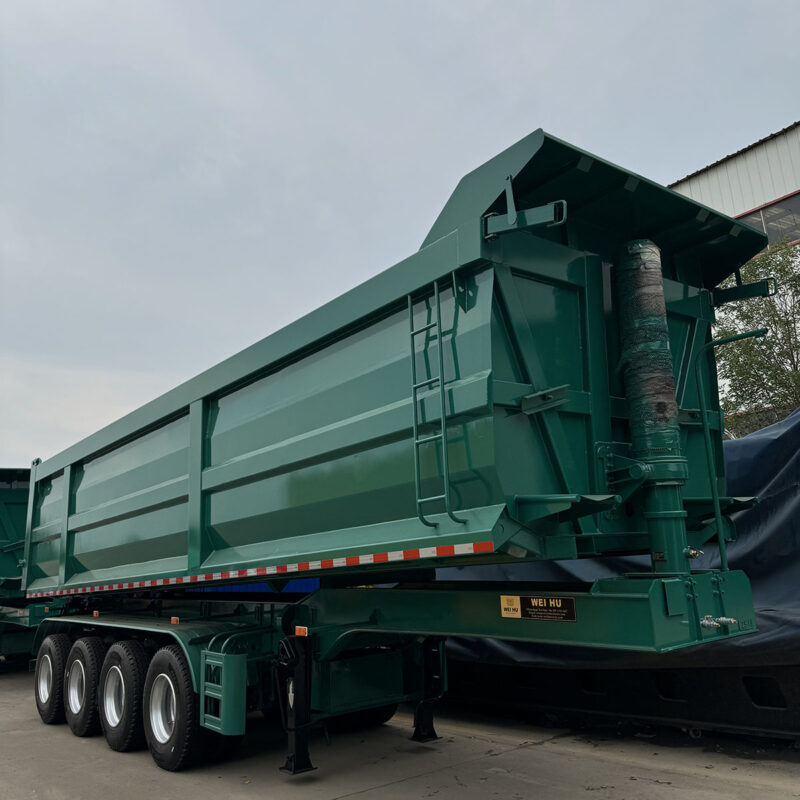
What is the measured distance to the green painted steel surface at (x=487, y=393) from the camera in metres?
3.78

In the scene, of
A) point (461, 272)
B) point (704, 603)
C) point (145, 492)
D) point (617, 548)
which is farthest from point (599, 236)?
point (145, 492)

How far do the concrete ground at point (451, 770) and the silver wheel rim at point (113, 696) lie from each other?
291mm

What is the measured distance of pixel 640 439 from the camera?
400cm

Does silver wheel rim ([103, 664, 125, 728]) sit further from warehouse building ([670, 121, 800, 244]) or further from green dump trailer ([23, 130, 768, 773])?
warehouse building ([670, 121, 800, 244])

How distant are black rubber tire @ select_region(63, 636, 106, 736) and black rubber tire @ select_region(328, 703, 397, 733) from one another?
2.30 meters

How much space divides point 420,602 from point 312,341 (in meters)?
1.88

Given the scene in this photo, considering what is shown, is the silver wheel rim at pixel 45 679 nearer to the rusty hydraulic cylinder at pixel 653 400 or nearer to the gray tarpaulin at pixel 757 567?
the gray tarpaulin at pixel 757 567

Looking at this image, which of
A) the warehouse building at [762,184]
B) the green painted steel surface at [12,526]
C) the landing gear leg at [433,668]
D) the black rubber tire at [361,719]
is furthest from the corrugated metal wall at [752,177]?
the landing gear leg at [433,668]

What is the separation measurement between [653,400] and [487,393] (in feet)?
3.10

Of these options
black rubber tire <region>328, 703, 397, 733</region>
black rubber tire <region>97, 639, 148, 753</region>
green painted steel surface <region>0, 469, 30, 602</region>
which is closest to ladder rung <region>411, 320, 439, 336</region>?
black rubber tire <region>328, 703, 397, 733</region>

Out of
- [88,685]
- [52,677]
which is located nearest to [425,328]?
[88,685]

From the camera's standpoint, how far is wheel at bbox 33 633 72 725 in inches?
308

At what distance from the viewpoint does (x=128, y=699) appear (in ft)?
21.2

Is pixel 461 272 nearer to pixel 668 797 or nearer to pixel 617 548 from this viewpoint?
pixel 617 548
